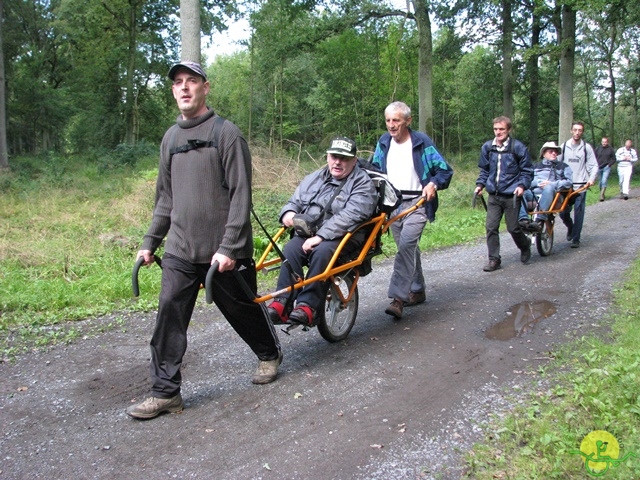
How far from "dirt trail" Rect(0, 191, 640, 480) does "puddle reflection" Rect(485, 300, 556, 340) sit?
5 centimetres

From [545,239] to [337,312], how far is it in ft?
17.7

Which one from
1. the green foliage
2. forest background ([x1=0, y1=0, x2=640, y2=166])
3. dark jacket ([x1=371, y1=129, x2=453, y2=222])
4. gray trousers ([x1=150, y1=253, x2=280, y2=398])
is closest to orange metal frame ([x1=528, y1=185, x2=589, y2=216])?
the green foliage

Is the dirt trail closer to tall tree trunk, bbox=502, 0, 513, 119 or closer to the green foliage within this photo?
the green foliage

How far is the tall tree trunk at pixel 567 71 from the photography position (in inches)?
739

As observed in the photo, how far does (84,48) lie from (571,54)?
28.5m

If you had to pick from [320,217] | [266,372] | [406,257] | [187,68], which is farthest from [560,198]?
[187,68]

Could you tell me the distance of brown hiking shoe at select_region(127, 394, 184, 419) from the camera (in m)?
3.85

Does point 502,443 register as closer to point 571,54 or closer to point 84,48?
point 571,54

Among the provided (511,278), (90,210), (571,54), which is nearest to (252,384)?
(511,278)

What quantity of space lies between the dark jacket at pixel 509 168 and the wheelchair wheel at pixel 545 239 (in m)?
1.19

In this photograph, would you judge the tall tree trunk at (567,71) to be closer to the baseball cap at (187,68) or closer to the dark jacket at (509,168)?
the dark jacket at (509,168)

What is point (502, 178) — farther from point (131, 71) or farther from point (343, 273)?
point (131, 71)

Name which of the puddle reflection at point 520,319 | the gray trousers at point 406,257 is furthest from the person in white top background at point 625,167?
the gray trousers at point 406,257

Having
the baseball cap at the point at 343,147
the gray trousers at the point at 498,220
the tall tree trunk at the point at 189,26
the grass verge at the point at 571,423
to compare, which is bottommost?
the grass verge at the point at 571,423
